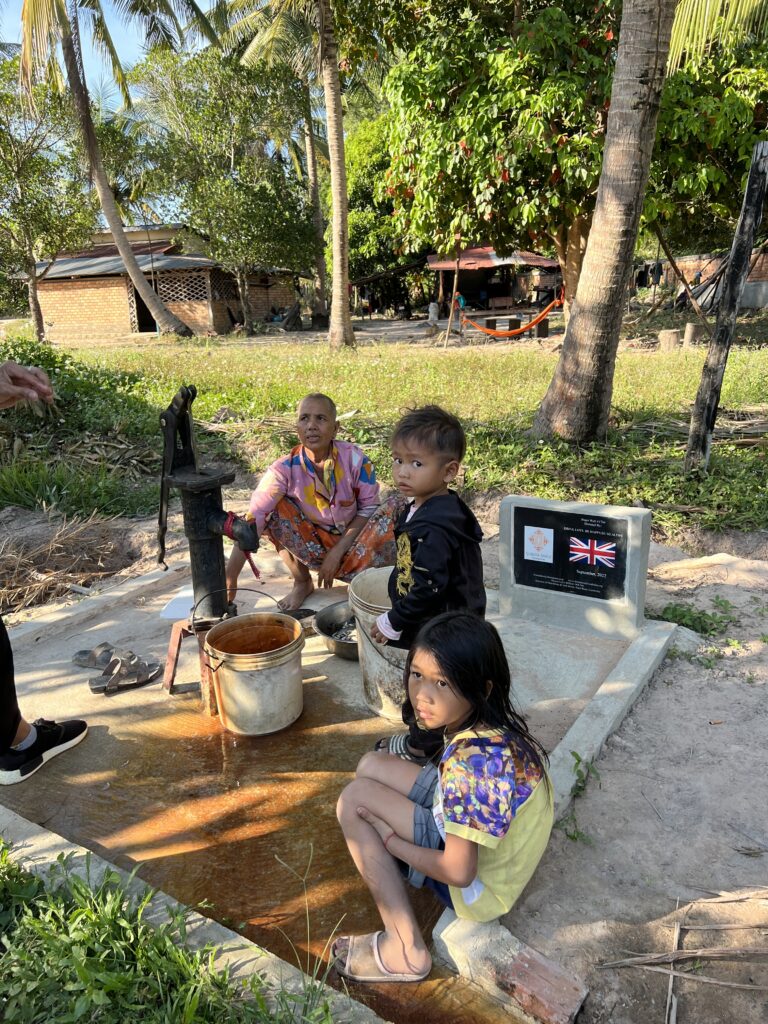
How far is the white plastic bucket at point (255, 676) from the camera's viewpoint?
8.64 feet

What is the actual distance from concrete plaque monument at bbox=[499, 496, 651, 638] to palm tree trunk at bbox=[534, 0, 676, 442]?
2549 mm

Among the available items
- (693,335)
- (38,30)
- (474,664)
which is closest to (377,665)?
(474,664)

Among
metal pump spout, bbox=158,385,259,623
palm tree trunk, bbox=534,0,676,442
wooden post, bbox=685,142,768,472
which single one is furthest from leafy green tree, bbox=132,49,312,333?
metal pump spout, bbox=158,385,259,623

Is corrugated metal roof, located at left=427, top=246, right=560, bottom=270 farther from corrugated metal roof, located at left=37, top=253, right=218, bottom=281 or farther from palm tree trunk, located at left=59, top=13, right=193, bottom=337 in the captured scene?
palm tree trunk, located at left=59, top=13, right=193, bottom=337

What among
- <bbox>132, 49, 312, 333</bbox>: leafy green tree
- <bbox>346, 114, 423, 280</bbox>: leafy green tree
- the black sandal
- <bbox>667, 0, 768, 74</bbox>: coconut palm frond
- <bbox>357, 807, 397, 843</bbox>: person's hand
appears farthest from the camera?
<bbox>346, 114, 423, 280</bbox>: leafy green tree

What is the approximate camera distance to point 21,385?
250 centimetres

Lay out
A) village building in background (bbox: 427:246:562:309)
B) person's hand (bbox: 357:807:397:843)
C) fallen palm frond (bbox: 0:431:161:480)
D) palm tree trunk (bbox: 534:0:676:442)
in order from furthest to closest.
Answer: village building in background (bbox: 427:246:562:309), fallen palm frond (bbox: 0:431:161:480), palm tree trunk (bbox: 534:0:676:442), person's hand (bbox: 357:807:397:843)

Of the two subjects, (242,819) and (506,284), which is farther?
(506,284)

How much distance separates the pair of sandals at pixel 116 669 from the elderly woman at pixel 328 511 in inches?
26.2

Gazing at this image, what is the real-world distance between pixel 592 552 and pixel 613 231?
3010 millimetres

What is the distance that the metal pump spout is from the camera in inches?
106

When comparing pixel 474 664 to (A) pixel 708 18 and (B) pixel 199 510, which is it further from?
(A) pixel 708 18

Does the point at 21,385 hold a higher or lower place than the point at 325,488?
higher

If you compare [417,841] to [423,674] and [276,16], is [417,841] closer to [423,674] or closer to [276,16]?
[423,674]
